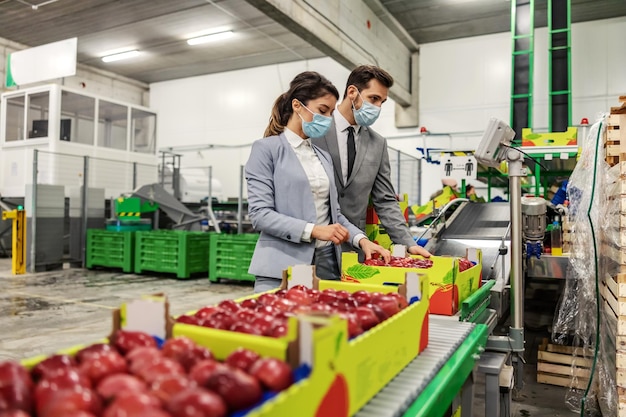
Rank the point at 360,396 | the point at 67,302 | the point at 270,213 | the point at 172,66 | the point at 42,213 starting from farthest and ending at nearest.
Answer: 1. the point at 172,66
2. the point at 42,213
3. the point at 67,302
4. the point at 270,213
5. the point at 360,396

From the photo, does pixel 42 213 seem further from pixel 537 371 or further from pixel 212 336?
pixel 212 336

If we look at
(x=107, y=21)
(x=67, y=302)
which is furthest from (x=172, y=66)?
(x=67, y=302)

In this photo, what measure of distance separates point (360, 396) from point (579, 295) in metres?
2.70

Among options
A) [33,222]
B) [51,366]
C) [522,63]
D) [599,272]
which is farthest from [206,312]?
[33,222]

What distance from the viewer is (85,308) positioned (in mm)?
5570

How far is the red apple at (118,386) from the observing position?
0.73 meters

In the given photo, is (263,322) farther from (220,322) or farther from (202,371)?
(202,371)

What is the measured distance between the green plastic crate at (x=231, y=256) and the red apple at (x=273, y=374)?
6.38 m

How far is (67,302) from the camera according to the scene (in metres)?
5.87

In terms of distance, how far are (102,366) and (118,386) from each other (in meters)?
0.09

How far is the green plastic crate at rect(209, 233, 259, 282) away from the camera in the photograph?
287 inches

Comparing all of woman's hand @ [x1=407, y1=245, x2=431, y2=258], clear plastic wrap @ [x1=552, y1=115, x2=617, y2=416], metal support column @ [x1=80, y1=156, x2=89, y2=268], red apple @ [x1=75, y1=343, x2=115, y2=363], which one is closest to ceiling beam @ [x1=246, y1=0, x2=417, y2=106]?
clear plastic wrap @ [x1=552, y1=115, x2=617, y2=416]

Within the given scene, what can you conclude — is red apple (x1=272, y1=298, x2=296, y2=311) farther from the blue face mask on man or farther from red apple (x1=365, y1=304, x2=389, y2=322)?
the blue face mask on man

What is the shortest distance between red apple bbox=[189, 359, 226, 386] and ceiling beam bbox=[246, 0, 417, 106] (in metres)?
5.53
